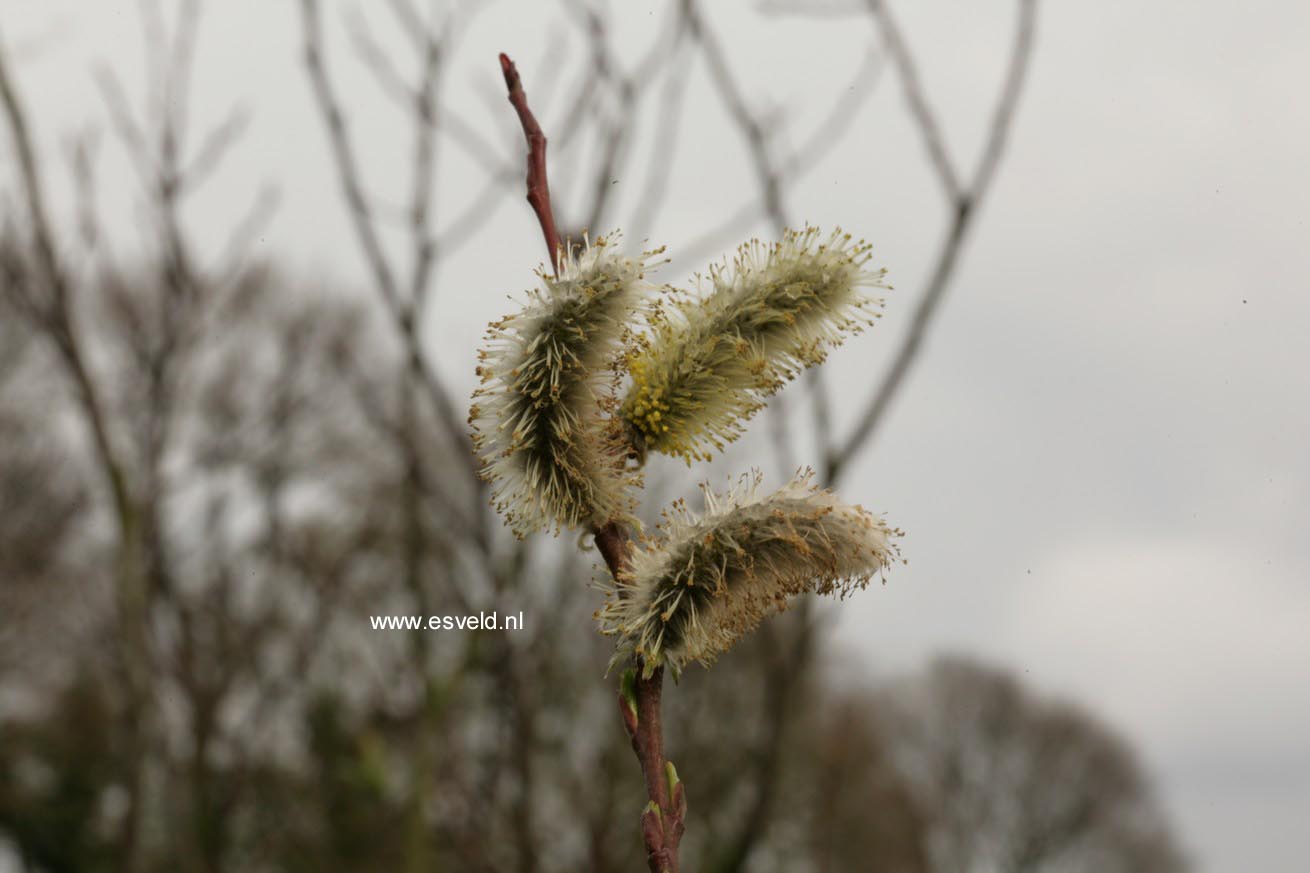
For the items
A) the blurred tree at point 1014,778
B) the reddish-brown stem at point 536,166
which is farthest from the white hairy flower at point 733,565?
the blurred tree at point 1014,778

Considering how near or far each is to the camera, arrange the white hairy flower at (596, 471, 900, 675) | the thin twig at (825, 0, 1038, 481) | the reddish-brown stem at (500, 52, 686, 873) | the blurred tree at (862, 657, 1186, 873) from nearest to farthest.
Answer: the reddish-brown stem at (500, 52, 686, 873), the white hairy flower at (596, 471, 900, 675), the thin twig at (825, 0, 1038, 481), the blurred tree at (862, 657, 1186, 873)

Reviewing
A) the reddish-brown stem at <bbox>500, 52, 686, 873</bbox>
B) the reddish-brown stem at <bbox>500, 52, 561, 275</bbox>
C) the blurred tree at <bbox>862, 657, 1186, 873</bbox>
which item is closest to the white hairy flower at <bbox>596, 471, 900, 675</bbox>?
the reddish-brown stem at <bbox>500, 52, 686, 873</bbox>

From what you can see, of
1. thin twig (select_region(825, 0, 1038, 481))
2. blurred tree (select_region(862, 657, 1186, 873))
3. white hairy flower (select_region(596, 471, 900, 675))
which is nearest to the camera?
white hairy flower (select_region(596, 471, 900, 675))

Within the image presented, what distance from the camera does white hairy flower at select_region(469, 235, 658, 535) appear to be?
57.6 inches

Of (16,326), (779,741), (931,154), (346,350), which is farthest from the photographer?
(16,326)

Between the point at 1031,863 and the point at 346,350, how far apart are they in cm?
2276

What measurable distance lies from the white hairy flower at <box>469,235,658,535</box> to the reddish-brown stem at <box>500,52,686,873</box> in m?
0.04

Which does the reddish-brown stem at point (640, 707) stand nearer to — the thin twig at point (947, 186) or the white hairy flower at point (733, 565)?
the white hairy flower at point (733, 565)

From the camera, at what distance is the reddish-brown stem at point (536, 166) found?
1423 millimetres

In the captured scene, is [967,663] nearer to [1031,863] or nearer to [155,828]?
[1031,863]

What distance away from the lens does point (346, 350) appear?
14016mm

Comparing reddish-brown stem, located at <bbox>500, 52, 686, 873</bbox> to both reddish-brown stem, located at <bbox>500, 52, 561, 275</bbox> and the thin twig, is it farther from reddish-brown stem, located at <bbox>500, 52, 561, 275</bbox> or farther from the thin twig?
the thin twig

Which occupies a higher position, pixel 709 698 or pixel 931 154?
pixel 709 698

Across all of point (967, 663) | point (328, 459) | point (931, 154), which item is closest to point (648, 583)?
point (931, 154)
